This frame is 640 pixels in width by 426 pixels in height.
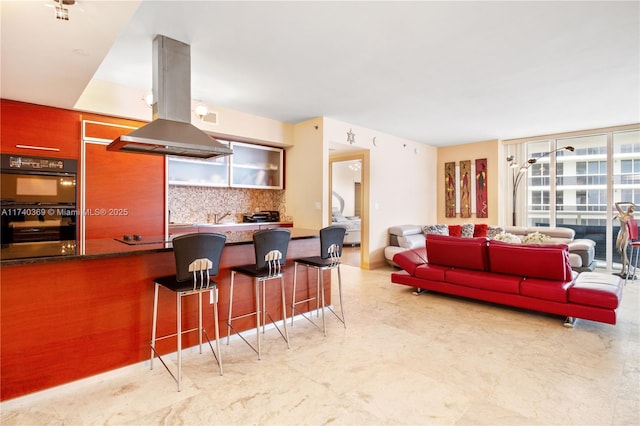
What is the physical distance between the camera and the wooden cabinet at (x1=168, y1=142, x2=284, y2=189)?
487 cm

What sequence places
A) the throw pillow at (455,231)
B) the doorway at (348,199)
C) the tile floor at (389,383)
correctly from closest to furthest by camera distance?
the tile floor at (389,383)
the throw pillow at (455,231)
the doorway at (348,199)

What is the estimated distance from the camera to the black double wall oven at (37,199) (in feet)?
11.0

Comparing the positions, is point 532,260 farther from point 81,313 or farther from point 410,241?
point 81,313

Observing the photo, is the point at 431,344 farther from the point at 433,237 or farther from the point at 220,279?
the point at 220,279

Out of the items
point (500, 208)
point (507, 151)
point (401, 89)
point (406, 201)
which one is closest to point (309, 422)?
point (401, 89)

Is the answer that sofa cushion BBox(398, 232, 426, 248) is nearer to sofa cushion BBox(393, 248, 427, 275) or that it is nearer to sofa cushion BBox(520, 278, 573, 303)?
sofa cushion BBox(393, 248, 427, 275)

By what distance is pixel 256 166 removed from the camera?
5.70 metres

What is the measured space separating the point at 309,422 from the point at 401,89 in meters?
3.83

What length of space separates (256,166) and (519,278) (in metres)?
4.14

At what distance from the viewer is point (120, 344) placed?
97.7 inches

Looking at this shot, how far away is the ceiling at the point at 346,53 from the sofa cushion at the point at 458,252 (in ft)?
6.35

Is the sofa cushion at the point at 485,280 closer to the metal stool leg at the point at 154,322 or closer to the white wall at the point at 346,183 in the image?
the metal stool leg at the point at 154,322

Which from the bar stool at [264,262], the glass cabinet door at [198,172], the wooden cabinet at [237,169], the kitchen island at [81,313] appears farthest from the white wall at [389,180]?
the kitchen island at [81,313]

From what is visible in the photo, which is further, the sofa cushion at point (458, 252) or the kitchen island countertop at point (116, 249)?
the sofa cushion at point (458, 252)
